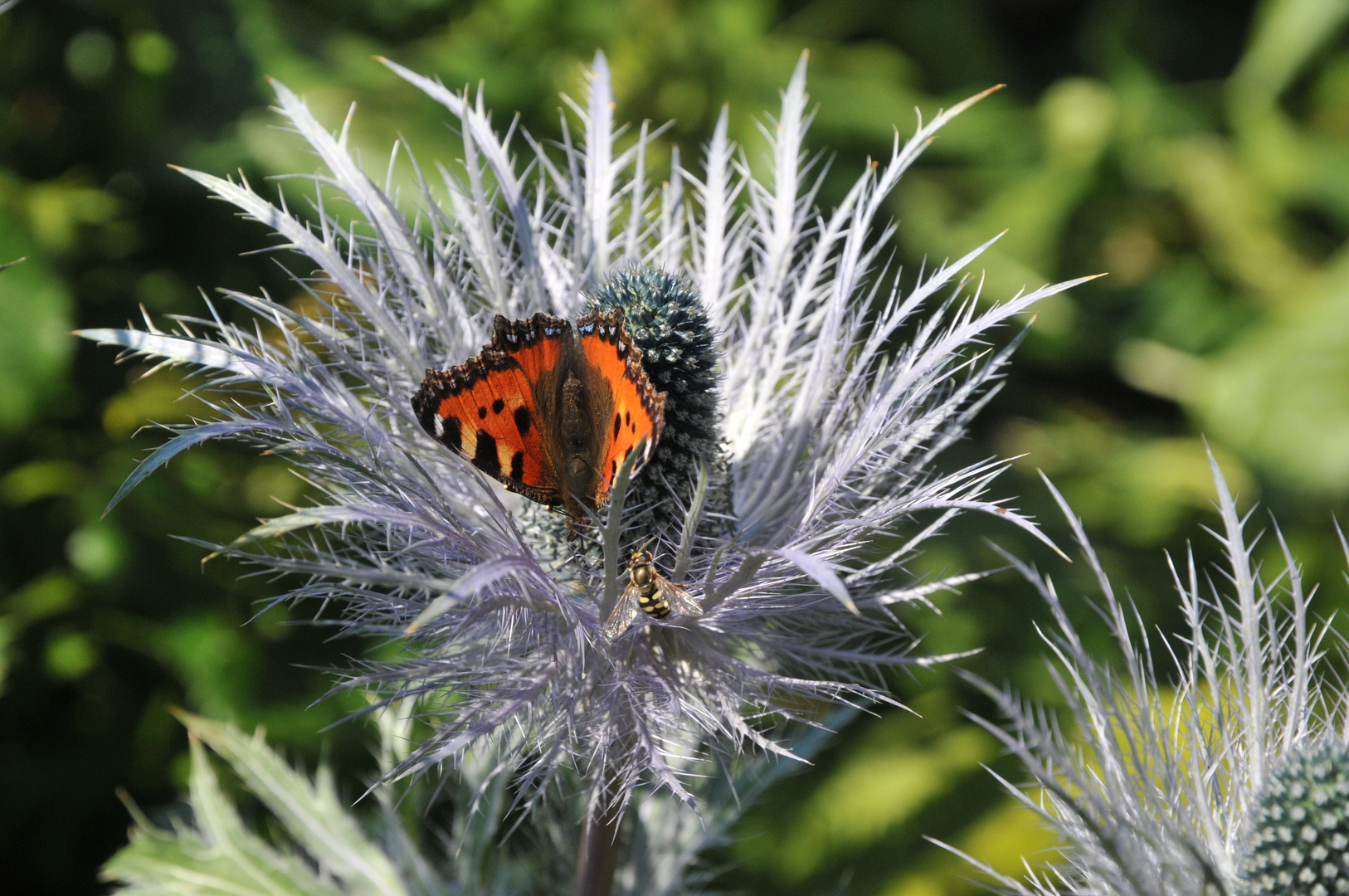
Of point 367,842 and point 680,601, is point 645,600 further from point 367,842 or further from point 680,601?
point 367,842

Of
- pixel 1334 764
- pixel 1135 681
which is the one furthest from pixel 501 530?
pixel 1334 764

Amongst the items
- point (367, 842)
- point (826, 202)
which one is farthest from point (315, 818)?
point (826, 202)

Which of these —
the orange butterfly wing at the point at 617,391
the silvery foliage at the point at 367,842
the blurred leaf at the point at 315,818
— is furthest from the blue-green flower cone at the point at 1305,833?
the blurred leaf at the point at 315,818

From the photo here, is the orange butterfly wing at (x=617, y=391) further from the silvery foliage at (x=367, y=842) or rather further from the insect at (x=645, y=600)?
the silvery foliage at (x=367, y=842)

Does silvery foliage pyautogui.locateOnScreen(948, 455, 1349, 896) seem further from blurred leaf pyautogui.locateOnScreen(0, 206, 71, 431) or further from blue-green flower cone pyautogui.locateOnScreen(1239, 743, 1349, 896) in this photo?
blurred leaf pyautogui.locateOnScreen(0, 206, 71, 431)

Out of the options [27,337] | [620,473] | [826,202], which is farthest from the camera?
[826,202]

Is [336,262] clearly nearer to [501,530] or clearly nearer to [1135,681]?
[501,530]

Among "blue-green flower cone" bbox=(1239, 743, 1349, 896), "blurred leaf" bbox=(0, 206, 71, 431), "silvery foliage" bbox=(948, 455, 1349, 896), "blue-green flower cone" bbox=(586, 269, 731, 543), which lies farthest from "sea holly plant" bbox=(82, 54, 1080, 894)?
"blurred leaf" bbox=(0, 206, 71, 431)
